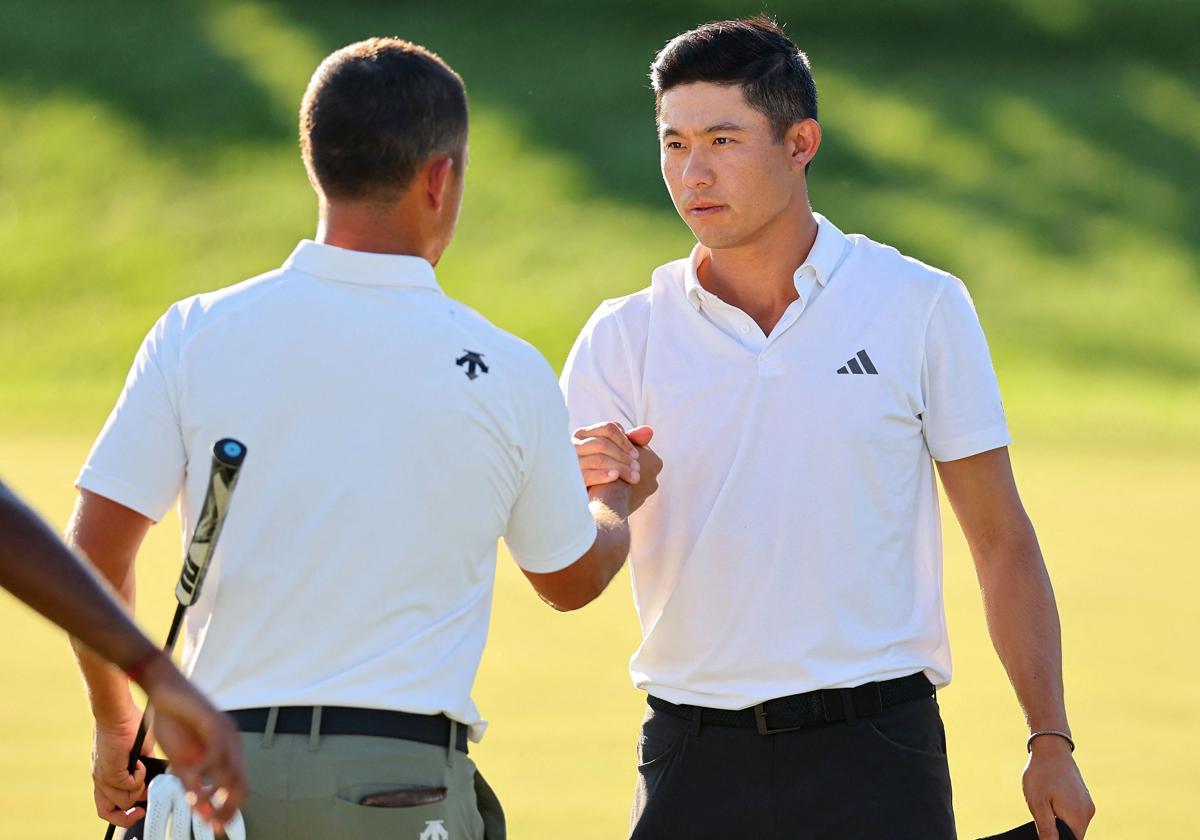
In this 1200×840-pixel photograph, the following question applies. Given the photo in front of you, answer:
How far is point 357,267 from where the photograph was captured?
283 cm

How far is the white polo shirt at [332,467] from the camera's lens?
2.71 meters

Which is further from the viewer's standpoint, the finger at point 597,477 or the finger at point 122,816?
the finger at point 597,477

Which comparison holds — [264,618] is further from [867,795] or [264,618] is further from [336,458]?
[867,795]

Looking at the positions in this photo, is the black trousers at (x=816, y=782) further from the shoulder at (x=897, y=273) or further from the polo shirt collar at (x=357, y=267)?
the polo shirt collar at (x=357, y=267)

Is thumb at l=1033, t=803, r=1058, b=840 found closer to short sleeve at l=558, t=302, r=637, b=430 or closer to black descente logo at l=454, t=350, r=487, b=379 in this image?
short sleeve at l=558, t=302, r=637, b=430

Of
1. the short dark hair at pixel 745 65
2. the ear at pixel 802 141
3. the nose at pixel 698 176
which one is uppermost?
the short dark hair at pixel 745 65

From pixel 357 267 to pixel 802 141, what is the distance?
1.50 meters

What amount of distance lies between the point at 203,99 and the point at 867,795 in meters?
25.7

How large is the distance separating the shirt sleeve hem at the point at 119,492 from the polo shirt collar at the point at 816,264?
1.44 m

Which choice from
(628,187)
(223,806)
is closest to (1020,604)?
(223,806)

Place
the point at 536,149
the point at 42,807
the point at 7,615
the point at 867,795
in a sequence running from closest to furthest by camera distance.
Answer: the point at 867,795, the point at 42,807, the point at 7,615, the point at 536,149

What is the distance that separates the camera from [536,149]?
27094 millimetres

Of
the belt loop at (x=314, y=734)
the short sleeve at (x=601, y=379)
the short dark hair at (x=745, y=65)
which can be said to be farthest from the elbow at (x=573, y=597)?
the short dark hair at (x=745, y=65)

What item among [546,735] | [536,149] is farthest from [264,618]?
[536,149]
